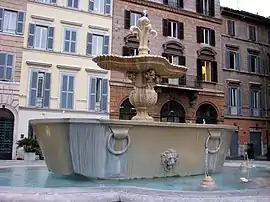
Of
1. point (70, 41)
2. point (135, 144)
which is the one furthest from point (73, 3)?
point (135, 144)

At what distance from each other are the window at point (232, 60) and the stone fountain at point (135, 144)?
74.1 feet

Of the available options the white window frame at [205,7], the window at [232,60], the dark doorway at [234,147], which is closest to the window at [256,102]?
the window at [232,60]

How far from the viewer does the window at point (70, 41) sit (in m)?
23.3

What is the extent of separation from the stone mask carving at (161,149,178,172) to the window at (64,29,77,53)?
17.8m

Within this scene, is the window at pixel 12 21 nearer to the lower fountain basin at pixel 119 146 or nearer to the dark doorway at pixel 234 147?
the lower fountain basin at pixel 119 146

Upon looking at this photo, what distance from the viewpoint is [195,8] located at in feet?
93.7

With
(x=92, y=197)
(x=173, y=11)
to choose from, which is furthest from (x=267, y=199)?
(x=173, y=11)

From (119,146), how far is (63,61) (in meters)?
17.6

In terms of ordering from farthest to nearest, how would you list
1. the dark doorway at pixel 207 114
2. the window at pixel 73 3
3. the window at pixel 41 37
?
the dark doorway at pixel 207 114, the window at pixel 73 3, the window at pixel 41 37

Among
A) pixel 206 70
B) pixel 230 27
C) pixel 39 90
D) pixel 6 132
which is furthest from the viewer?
pixel 230 27

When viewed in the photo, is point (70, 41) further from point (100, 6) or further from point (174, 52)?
point (174, 52)

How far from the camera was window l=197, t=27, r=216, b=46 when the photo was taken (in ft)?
92.5

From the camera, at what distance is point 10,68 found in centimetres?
2139

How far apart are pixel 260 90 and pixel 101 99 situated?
15.9 meters
